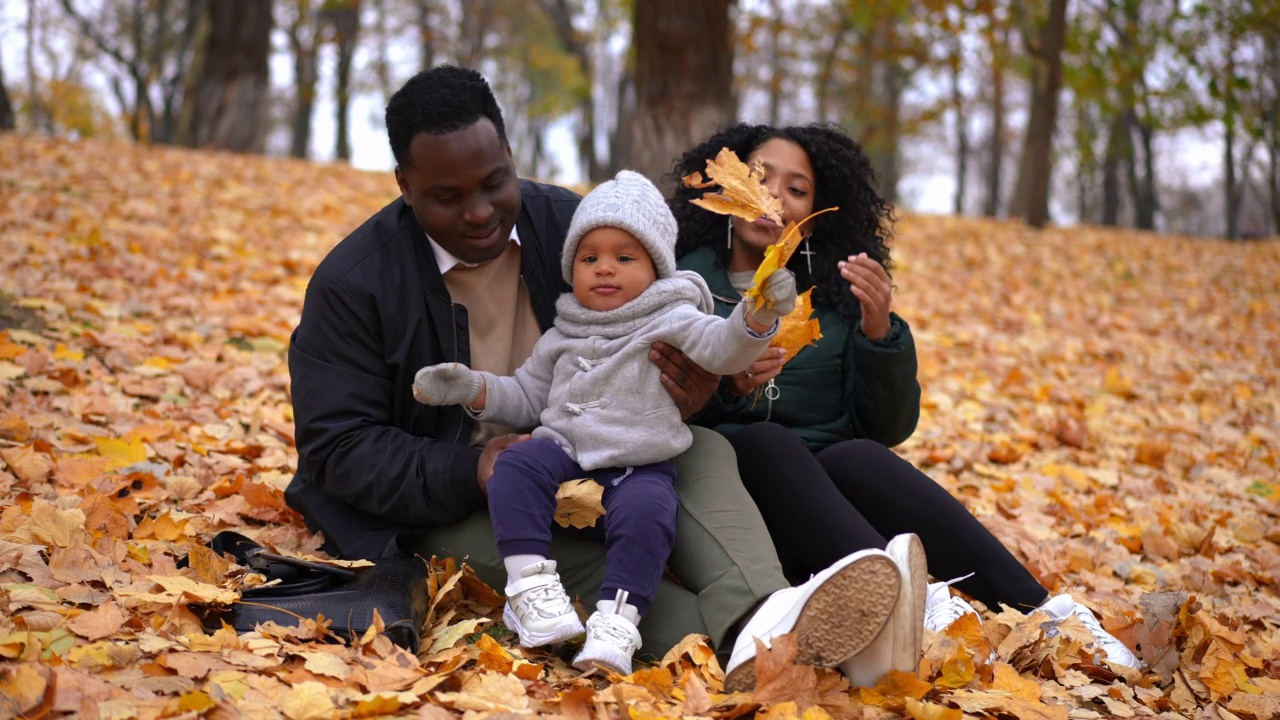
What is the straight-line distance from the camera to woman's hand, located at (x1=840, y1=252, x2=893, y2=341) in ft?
9.04

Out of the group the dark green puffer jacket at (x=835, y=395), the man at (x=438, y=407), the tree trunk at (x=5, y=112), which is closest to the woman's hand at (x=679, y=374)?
the man at (x=438, y=407)

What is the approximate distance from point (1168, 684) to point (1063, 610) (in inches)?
11.4

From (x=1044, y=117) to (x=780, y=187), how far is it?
1051 centimetres

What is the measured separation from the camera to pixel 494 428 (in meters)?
2.98

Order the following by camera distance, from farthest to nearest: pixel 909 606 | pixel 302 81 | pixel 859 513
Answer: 1. pixel 302 81
2. pixel 859 513
3. pixel 909 606

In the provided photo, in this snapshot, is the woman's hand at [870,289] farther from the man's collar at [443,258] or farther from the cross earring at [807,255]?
the man's collar at [443,258]

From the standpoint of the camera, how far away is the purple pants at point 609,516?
2420 mm

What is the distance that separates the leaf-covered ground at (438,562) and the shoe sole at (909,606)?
0.17ft

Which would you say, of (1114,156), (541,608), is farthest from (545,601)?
(1114,156)

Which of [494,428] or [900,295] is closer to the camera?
[494,428]

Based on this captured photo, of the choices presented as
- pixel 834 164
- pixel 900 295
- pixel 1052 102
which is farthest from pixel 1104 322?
pixel 834 164

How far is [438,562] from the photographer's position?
2.82 meters

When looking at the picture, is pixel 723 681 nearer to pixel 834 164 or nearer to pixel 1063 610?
pixel 1063 610

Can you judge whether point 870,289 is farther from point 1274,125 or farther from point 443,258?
point 1274,125
